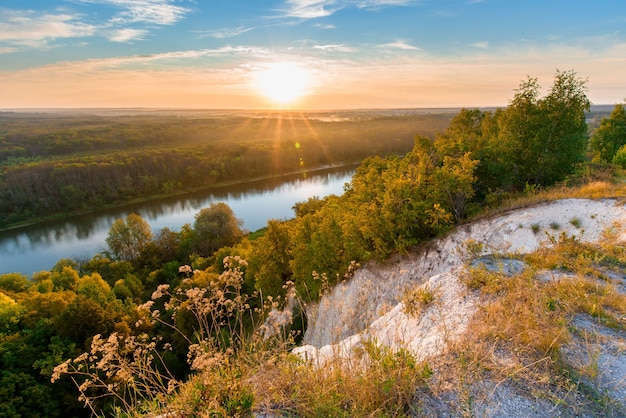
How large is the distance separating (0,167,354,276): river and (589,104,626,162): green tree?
91.6ft

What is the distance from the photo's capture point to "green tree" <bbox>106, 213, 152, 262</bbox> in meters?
38.2

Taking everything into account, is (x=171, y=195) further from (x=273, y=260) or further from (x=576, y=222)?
(x=576, y=222)

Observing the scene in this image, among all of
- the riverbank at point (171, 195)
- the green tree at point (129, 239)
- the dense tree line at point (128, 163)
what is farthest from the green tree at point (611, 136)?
the dense tree line at point (128, 163)

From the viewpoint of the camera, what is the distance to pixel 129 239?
38531 mm

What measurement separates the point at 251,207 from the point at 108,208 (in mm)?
30349

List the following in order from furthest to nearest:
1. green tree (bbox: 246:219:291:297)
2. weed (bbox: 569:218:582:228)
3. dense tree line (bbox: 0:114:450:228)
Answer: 1. dense tree line (bbox: 0:114:450:228)
2. green tree (bbox: 246:219:291:297)
3. weed (bbox: 569:218:582:228)

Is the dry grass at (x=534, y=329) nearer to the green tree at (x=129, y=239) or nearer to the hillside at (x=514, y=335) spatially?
the hillside at (x=514, y=335)

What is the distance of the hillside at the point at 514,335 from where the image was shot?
338cm

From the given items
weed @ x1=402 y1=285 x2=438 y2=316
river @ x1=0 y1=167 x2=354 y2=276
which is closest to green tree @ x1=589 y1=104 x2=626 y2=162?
river @ x1=0 y1=167 x2=354 y2=276

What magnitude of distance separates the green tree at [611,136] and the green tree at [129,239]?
4765cm

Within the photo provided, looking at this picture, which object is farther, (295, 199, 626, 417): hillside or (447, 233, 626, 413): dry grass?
(447, 233, 626, 413): dry grass

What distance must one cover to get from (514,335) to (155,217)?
212 ft

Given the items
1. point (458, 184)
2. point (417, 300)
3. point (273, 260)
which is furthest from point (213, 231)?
point (417, 300)

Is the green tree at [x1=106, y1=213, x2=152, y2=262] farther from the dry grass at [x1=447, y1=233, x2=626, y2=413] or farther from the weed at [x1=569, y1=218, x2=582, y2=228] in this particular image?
the dry grass at [x1=447, y1=233, x2=626, y2=413]
